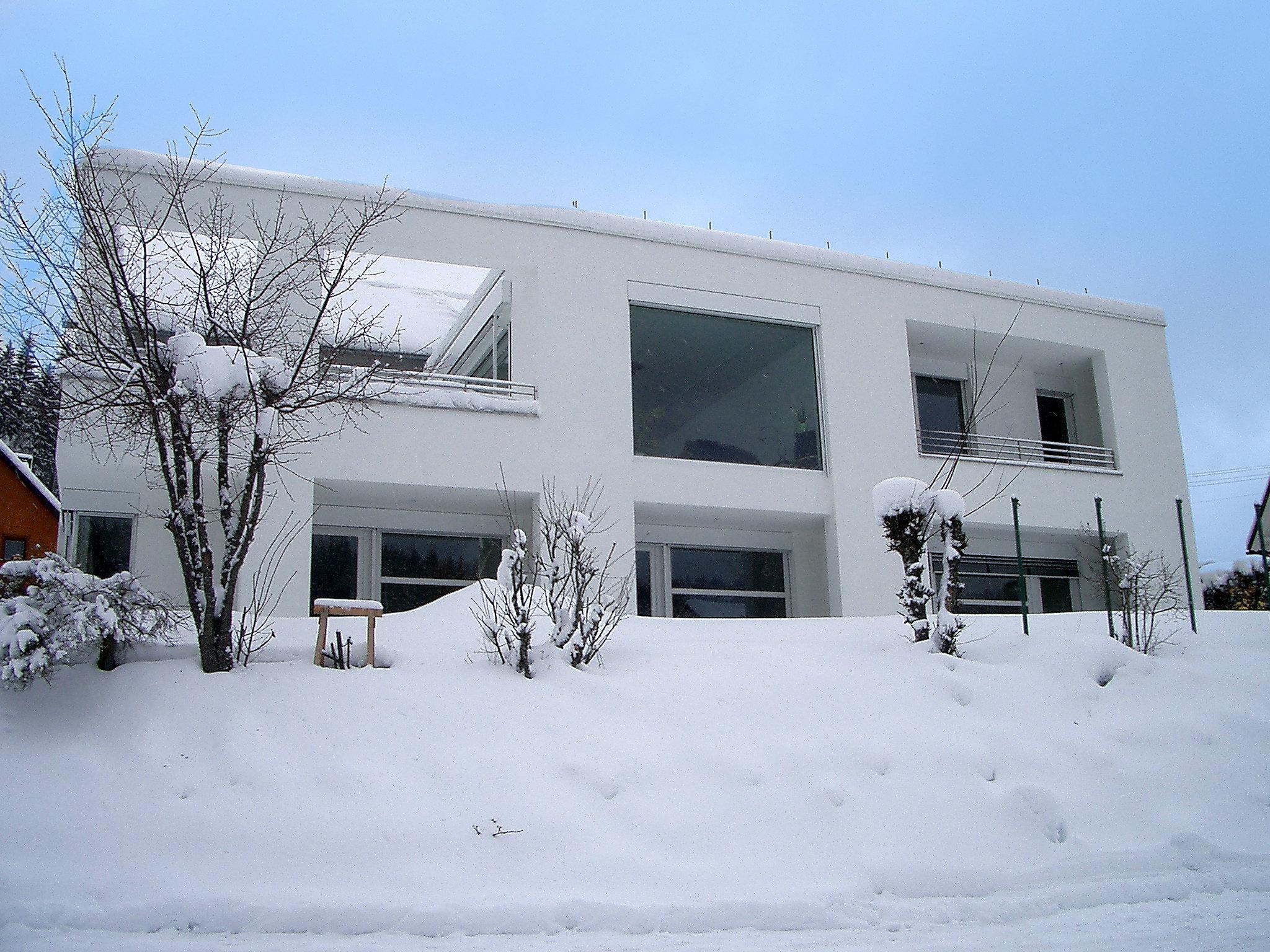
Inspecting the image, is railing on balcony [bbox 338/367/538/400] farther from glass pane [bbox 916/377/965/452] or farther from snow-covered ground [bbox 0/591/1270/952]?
glass pane [bbox 916/377/965/452]

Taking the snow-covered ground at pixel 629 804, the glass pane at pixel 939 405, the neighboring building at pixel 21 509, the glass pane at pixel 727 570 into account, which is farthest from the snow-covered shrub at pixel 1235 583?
the neighboring building at pixel 21 509

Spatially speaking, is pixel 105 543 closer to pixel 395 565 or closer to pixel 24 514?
pixel 395 565

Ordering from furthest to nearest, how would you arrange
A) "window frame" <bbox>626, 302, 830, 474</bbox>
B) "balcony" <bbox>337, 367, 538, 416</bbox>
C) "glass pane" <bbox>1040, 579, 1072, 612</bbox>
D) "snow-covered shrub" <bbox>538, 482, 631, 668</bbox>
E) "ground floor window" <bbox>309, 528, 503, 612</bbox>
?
"glass pane" <bbox>1040, 579, 1072, 612</bbox>
"window frame" <bbox>626, 302, 830, 474</bbox>
"ground floor window" <bbox>309, 528, 503, 612</bbox>
"balcony" <bbox>337, 367, 538, 416</bbox>
"snow-covered shrub" <bbox>538, 482, 631, 668</bbox>

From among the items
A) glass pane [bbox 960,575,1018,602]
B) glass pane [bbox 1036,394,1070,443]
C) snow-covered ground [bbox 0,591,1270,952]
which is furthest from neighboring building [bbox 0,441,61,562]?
glass pane [bbox 1036,394,1070,443]

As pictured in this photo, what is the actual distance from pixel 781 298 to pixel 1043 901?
10813 millimetres

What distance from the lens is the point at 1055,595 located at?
17734mm

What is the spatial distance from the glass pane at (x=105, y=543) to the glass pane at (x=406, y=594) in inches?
120

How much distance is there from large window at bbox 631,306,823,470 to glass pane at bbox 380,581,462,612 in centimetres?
Result: 331

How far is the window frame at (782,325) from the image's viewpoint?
14.5 m

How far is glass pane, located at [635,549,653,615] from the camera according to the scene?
1482 cm

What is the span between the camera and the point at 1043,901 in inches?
231

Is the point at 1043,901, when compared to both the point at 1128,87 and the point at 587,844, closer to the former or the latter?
the point at 587,844

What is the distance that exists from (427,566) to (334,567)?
1.20 metres

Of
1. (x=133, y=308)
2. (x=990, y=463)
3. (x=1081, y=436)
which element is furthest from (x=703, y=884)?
(x=1081, y=436)
